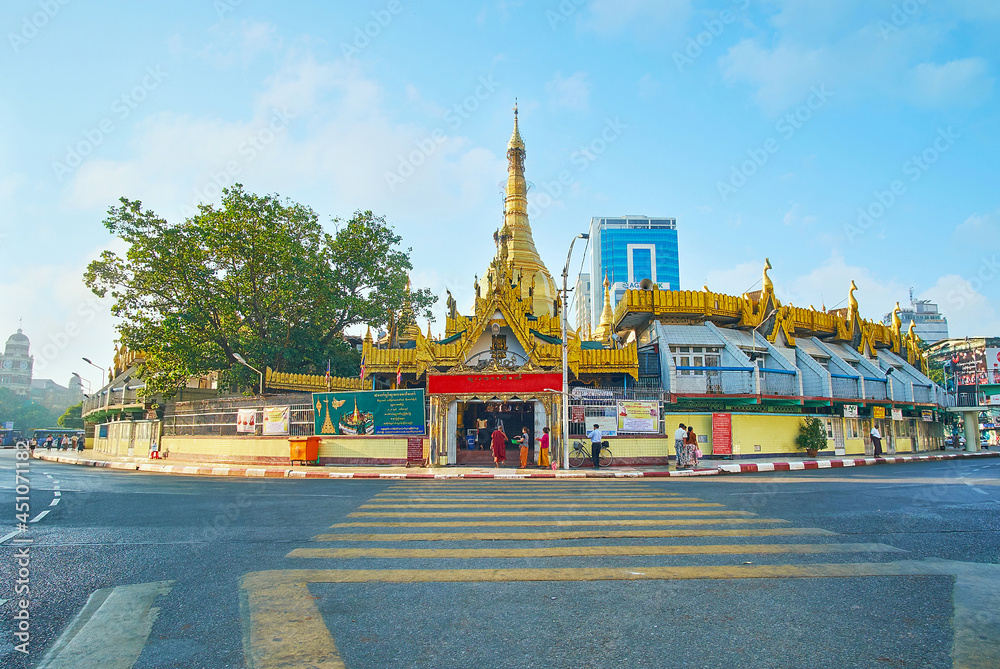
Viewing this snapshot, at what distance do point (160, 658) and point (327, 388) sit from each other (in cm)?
2507

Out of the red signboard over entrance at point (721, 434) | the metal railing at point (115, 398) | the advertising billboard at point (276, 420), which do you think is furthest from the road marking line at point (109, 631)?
the metal railing at point (115, 398)

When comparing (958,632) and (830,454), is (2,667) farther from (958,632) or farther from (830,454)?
(830,454)

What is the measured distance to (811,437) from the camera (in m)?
28.7

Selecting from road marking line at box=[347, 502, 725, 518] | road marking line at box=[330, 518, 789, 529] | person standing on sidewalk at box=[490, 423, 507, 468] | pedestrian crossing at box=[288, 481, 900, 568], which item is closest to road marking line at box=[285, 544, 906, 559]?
pedestrian crossing at box=[288, 481, 900, 568]

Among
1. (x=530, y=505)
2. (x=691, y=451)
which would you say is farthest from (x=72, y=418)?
(x=530, y=505)

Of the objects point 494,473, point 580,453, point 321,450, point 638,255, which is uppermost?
point 638,255

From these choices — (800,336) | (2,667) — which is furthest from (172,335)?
(800,336)

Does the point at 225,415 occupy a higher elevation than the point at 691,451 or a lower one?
higher

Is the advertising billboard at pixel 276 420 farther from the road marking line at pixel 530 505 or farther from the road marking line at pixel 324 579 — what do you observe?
the road marking line at pixel 324 579

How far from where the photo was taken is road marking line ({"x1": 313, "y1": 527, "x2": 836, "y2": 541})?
Answer: 8.15 meters

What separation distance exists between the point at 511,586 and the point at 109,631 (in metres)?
3.23

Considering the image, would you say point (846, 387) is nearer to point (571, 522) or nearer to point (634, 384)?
point (634, 384)

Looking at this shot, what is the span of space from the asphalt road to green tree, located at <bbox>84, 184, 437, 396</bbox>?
65.1 ft

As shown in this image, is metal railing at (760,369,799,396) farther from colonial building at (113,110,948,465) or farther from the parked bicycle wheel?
the parked bicycle wheel
